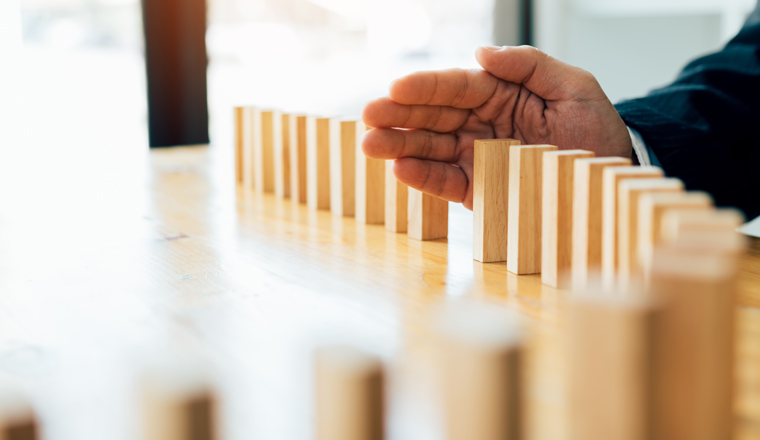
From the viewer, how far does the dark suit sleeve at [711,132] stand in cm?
81

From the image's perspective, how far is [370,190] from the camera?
0.87 metres

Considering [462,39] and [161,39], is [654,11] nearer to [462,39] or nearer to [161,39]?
[462,39]

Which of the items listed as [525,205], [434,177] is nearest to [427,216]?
[434,177]

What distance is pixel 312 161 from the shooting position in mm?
981

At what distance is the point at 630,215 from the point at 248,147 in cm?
83

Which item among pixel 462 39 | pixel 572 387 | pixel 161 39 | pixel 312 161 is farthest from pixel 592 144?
pixel 462 39

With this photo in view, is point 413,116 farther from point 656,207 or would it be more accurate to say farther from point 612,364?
point 612,364

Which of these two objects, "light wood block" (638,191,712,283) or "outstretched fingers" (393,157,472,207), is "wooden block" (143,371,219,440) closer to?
"light wood block" (638,191,712,283)

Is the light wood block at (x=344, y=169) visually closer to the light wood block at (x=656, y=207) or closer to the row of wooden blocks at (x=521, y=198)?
the row of wooden blocks at (x=521, y=198)

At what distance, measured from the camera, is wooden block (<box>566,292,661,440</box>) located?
0.24 metres

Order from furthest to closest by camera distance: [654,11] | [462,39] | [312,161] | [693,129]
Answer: [462,39]
[654,11]
[312,161]
[693,129]

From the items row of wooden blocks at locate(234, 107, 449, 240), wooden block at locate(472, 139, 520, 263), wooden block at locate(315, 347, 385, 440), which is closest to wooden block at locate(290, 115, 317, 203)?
row of wooden blocks at locate(234, 107, 449, 240)

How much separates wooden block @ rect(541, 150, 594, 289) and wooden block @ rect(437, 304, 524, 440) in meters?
0.32

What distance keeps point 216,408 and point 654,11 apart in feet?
6.59
